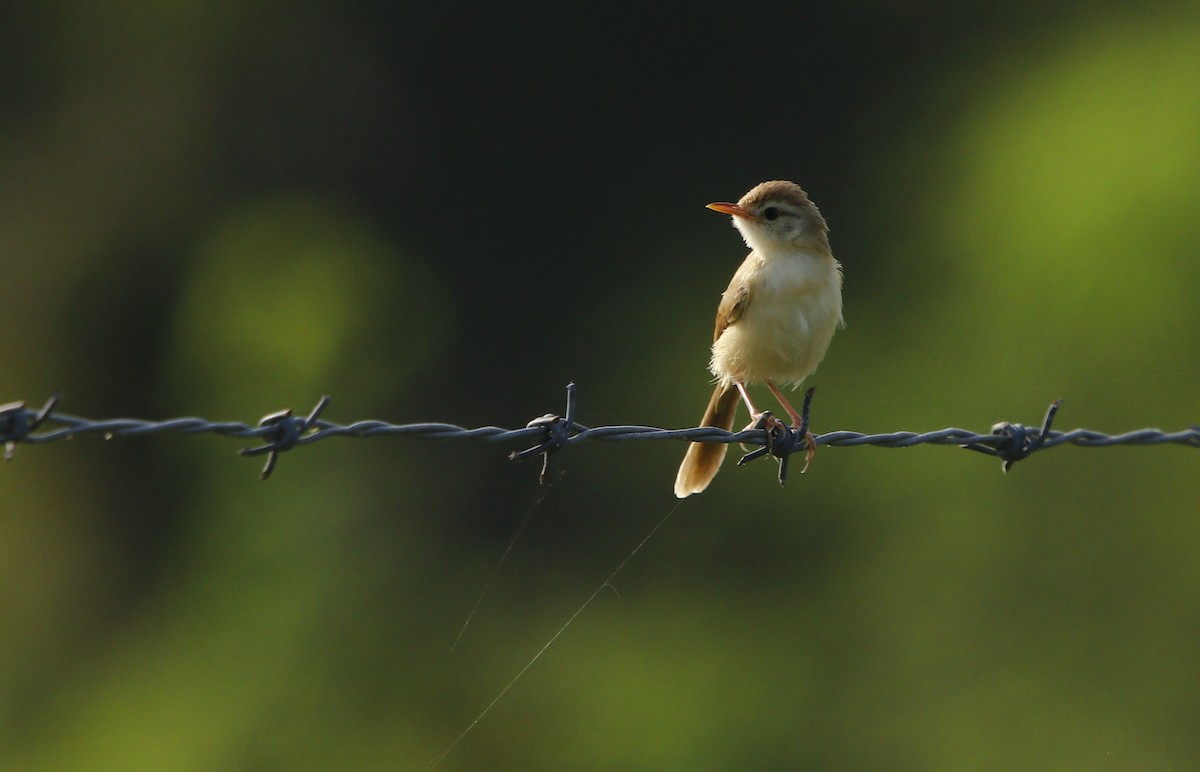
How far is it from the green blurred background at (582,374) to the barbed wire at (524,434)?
6428 millimetres

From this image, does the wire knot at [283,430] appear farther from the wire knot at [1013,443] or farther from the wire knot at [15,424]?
the wire knot at [1013,443]

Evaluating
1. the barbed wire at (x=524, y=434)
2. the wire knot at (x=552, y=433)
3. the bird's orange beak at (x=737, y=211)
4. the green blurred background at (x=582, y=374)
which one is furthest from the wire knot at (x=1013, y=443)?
the green blurred background at (x=582, y=374)

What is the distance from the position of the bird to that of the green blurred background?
204 inches

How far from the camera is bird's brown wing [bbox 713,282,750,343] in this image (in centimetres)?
507

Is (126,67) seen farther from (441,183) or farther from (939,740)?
(939,740)

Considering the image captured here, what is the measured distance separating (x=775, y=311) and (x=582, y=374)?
8.57 meters

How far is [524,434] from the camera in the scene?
3.19 meters

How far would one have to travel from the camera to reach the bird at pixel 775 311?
4.95m

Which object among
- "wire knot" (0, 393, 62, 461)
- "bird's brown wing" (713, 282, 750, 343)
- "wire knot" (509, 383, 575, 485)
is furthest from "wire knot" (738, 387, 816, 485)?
"wire knot" (0, 393, 62, 461)

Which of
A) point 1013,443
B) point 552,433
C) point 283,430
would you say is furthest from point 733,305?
point 283,430

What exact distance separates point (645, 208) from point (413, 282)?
2580 millimetres

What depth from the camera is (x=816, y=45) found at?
1380cm

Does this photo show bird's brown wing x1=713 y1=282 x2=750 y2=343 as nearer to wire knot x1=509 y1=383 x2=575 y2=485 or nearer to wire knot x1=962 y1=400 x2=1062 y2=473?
wire knot x1=962 y1=400 x2=1062 y2=473

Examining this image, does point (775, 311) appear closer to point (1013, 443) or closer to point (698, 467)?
point (698, 467)
